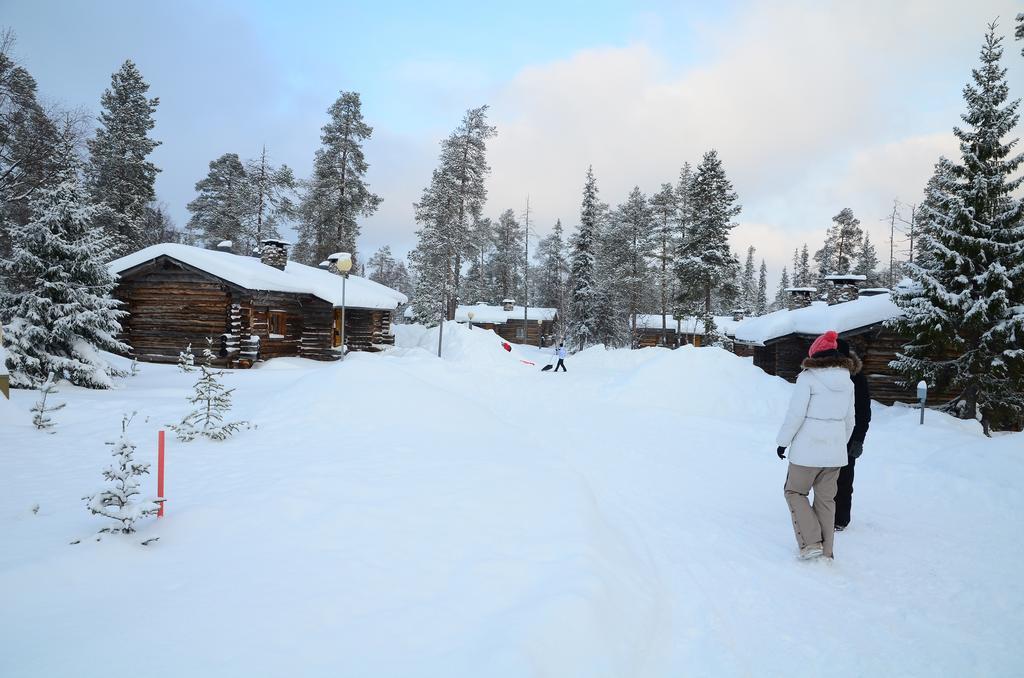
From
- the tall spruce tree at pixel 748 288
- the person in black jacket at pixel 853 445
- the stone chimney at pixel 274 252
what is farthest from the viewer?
the tall spruce tree at pixel 748 288

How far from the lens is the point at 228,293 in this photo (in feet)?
63.9

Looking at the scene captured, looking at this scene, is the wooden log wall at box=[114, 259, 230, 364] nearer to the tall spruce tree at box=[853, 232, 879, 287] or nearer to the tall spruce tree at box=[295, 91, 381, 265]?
the tall spruce tree at box=[295, 91, 381, 265]

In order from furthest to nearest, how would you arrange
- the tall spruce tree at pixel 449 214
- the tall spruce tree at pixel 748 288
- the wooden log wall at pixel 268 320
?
the tall spruce tree at pixel 748 288
the tall spruce tree at pixel 449 214
the wooden log wall at pixel 268 320

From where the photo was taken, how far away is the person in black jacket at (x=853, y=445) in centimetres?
563

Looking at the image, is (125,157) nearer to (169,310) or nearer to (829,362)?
(169,310)

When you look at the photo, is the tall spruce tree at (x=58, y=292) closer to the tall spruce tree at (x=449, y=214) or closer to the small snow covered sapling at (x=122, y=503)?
the small snow covered sapling at (x=122, y=503)

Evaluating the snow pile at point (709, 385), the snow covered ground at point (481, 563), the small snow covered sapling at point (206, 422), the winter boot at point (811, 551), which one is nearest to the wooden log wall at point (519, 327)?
the snow pile at point (709, 385)

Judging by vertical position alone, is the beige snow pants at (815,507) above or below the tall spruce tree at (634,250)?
below

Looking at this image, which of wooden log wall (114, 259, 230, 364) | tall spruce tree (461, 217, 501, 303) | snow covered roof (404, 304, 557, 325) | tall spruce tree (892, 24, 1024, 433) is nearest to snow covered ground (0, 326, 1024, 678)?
tall spruce tree (892, 24, 1024, 433)

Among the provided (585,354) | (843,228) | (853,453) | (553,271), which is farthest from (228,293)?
(843,228)

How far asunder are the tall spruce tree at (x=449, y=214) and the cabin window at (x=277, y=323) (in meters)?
10.6

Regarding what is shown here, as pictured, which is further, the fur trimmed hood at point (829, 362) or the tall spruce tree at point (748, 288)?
the tall spruce tree at point (748, 288)

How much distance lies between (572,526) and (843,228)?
172ft

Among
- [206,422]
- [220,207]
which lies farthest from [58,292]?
[220,207]
